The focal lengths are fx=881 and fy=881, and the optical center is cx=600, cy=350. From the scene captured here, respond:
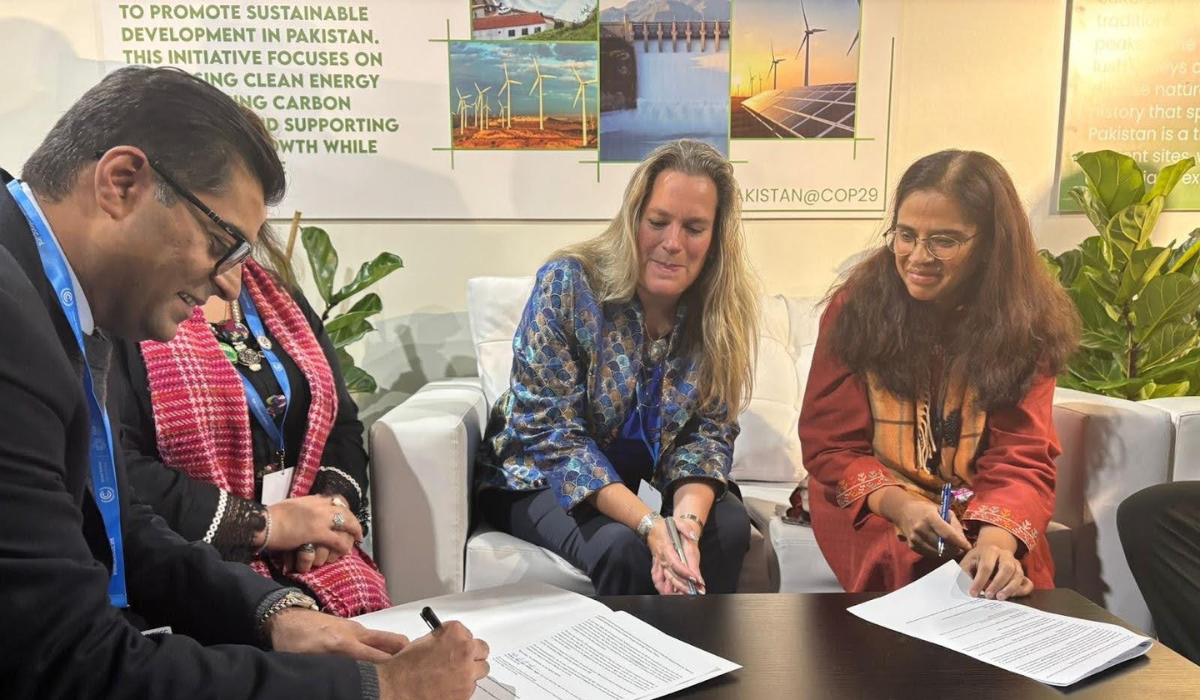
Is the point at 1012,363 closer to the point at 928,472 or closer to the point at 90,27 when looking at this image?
the point at 928,472

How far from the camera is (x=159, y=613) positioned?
3.79 ft

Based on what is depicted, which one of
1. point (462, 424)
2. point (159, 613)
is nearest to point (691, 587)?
point (462, 424)

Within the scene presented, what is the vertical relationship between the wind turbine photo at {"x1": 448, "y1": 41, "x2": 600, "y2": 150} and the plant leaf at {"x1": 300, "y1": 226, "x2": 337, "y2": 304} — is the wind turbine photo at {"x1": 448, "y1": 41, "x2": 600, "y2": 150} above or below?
above

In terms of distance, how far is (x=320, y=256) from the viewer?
258 centimetres

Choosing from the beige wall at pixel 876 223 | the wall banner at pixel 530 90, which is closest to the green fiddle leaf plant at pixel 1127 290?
the beige wall at pixel 876 223

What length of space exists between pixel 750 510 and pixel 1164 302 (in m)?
1.18

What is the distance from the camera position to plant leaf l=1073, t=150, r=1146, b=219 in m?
2.39

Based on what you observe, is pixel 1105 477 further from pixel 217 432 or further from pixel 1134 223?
pixel 217 432

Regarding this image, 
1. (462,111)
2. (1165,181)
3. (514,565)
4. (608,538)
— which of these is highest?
(462,111)

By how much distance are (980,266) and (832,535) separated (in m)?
0.58

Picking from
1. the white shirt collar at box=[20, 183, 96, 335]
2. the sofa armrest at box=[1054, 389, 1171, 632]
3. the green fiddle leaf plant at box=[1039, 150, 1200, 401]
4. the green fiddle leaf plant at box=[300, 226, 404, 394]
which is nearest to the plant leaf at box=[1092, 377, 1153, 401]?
the green fiddle leaf plant at box=[1039, 150, 1200, 401]

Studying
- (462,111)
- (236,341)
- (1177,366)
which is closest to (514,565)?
(236,341)

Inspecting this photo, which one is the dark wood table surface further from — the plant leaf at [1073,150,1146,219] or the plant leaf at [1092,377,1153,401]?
the plant leaf at [1073,150,1146,219]

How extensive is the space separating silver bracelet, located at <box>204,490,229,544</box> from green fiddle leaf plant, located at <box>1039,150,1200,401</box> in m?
2.02
